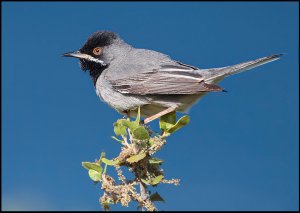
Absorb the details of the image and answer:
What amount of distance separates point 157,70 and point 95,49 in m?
1.12

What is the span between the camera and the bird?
5094mm

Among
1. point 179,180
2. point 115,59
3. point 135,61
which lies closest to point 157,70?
point 135,61

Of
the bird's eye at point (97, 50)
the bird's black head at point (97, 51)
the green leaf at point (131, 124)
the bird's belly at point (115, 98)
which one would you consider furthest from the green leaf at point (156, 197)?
the bird's eye at point (97, 50)

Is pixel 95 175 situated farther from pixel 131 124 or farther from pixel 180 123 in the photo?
pixel 180 123

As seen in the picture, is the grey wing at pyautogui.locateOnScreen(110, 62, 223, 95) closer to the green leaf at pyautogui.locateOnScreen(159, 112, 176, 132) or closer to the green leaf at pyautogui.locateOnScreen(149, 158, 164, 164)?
the green leaf at pyautogui.locateOnScreen(159, 112, 176, 132)

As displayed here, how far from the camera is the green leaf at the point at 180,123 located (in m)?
3.47

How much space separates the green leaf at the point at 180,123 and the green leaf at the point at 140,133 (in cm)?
42

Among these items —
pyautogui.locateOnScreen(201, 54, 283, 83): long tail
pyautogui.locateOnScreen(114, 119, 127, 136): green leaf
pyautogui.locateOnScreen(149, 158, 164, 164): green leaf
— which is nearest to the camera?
pyautogui.locateOnScreen(149, 158, 164, 164): green leaf

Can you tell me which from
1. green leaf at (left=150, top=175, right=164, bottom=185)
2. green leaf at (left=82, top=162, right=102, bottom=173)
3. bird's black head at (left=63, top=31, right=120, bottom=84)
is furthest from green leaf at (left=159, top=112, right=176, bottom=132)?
bird's black head at (left=63, top=31, right=120, bottom=84)

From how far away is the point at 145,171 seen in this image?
10.4 ft

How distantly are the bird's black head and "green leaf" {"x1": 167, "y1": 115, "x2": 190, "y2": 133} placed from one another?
8.26ft

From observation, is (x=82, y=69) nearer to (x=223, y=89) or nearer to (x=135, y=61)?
(x=135, y=61)

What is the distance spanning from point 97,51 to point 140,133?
2979 mm

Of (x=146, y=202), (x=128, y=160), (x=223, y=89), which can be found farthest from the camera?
(x=223, y=89)
